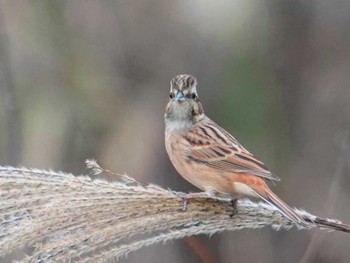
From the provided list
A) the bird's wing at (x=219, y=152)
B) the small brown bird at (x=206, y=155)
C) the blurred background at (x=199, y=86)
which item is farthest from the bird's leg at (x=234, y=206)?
the blurred background at (x=199, y=86)

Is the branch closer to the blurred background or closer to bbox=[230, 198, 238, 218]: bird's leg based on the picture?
bbox=[230, 198, 238, 218]: bird's leg

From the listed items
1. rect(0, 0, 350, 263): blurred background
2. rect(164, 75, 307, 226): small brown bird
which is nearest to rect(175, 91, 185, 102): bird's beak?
rect(164, 75, 307, 226): small brown bird

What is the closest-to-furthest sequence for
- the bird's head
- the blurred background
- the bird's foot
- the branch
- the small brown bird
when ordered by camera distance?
the branch, the bird's foot, the small brown bird, the bird's head, the blurred background

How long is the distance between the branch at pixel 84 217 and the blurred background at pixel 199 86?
307 cm

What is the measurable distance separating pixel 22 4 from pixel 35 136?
130 cm

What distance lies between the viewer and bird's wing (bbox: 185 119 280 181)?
13.6 feet

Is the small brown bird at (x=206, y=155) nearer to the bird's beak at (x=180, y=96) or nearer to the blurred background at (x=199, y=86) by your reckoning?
the bird's beak at (x=180, y=96)

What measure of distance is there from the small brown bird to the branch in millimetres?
733

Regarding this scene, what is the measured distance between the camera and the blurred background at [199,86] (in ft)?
21.9

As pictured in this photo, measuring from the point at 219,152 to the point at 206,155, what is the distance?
76mm

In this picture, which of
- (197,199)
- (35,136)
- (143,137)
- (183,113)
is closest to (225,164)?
(183,113)

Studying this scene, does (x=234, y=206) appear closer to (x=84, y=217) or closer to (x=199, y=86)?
(x=84, y=217)

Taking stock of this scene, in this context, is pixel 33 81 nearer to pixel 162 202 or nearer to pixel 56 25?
pixel 56 25

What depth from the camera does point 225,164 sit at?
4.28 m
